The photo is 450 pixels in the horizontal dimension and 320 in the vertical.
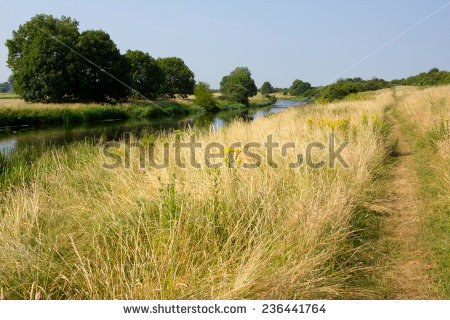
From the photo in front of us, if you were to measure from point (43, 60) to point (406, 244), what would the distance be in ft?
100

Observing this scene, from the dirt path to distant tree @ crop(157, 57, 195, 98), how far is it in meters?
52.4

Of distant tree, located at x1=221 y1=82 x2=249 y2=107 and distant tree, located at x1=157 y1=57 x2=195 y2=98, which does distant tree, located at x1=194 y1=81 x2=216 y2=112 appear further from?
distant tree, located at x1=221 y1=82 x2=249 y2=107

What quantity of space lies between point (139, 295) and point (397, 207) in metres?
3.48

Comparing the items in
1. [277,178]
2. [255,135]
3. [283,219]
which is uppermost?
[255,135]

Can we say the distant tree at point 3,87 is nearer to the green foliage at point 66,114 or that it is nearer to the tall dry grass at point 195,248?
the green foliage at point 66,114

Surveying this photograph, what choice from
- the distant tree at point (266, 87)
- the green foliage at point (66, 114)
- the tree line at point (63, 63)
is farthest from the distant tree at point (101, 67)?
the distant tree at point (266, 87)

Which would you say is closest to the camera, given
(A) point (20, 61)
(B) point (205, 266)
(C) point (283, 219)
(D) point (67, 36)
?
(B) point (205, 266)

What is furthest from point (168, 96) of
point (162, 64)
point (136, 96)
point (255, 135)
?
point (255, 135)

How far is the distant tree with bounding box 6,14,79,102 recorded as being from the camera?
25.3 meters

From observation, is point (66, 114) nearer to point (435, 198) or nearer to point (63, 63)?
point (63, 63)

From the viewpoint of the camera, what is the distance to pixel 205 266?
224 centimetres

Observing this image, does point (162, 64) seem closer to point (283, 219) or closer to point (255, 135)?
point (255, 135)

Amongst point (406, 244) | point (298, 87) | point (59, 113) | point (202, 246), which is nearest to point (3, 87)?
point (59, 113)

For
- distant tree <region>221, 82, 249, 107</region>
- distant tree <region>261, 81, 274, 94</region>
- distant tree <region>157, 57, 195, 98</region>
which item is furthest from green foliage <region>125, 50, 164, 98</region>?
distant tree <region>261, 81, 274, 94</region>
